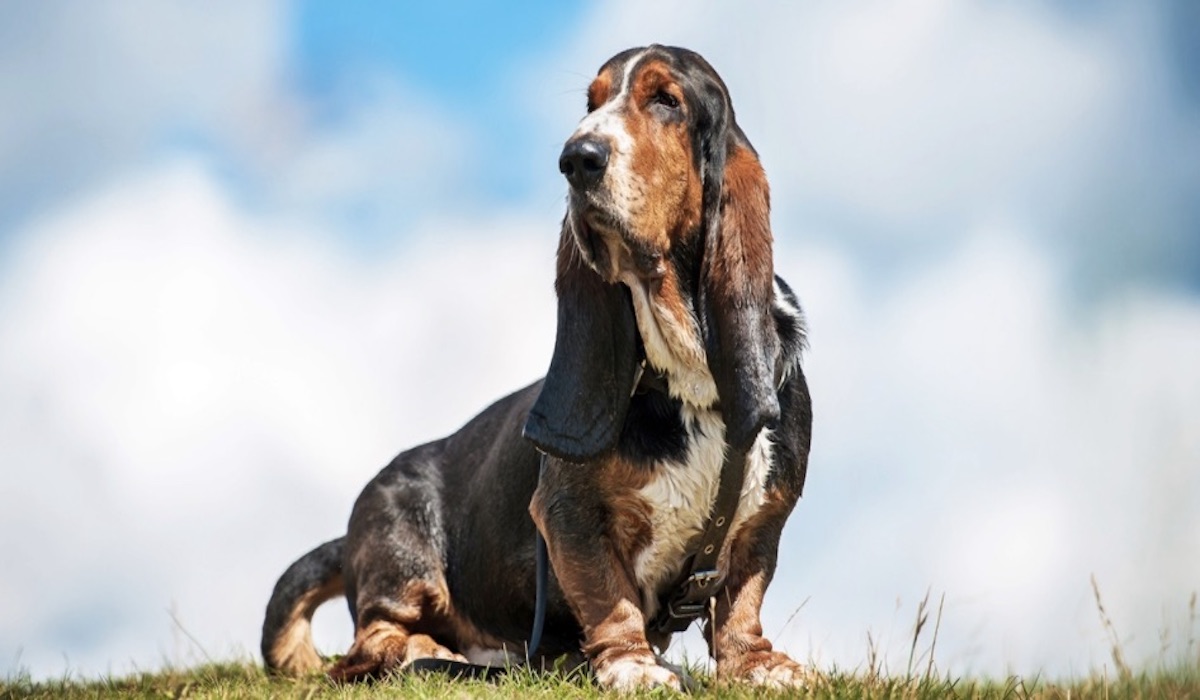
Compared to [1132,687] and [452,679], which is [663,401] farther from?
[1132,687]

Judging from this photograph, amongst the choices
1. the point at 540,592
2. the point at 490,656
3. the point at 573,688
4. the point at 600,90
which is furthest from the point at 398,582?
the point at 600,90

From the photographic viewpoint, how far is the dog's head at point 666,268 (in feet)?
16.5

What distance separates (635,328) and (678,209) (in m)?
0.48

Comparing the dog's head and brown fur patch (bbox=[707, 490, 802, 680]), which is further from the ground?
the dog's head

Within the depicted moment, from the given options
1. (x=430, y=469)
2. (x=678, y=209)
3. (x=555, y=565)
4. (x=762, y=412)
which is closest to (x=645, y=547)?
(x=555, y=565)

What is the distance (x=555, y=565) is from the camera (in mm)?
5434

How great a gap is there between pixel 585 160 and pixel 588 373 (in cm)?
87

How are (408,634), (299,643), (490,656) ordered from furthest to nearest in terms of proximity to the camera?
(299,643)
(408,634)
(490,656)

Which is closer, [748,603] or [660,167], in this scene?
[660,167]

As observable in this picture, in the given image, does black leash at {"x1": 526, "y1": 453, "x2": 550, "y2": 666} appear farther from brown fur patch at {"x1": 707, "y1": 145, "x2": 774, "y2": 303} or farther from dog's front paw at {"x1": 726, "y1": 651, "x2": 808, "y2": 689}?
brown fur patch at {"x1": 707, "y1": 145, "x2": 774, "y2": 303}

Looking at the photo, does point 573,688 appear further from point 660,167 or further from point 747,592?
point 660,167

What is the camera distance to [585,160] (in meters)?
4.79

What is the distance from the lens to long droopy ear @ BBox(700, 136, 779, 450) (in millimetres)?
5113

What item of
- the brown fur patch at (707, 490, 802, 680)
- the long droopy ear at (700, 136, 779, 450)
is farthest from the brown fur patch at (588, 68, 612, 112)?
the brown fur patch at (707, 490, 802, 680)
